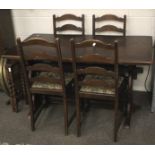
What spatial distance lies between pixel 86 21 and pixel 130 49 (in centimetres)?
68

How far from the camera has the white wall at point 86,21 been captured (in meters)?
2.29

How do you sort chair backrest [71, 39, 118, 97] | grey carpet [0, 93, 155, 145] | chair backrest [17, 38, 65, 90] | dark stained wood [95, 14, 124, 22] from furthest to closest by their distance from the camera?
dark stained wood [95, 14, 124, 22]
grey carpet [0, 93, 155, 145]
chair backrest [17, 38, 65, 90]
chair backrest [71, 39, 118, 97]

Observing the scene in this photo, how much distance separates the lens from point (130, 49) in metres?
1.96

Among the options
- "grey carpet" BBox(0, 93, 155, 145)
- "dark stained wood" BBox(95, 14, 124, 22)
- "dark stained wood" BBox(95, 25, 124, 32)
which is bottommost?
"grey carpet" BBox(0, 93, 155, 145)

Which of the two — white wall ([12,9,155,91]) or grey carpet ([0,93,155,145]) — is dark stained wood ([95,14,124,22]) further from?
grey carpet ([0,93,155,145])

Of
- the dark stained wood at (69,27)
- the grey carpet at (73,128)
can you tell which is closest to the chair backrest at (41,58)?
the grey carpet at (73,128)

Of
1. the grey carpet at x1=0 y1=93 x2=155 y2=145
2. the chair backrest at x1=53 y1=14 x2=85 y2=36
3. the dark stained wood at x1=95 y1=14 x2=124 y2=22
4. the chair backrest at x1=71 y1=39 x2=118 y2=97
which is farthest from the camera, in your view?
the chair backrest at x1=53 y1=14 x2=85 y2=36

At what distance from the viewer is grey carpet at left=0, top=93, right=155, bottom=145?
6.38 ft

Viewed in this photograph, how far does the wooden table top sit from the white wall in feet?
0.40

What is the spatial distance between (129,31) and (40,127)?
1261mm

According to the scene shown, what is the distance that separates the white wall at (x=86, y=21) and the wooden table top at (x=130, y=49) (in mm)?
122

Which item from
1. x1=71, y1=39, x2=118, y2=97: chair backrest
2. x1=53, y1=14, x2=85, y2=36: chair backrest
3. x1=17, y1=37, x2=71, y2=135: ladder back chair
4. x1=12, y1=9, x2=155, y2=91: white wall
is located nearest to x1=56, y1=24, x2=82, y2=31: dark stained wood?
x1=53, y1=14, x2=85, y2=36: chair backrest
